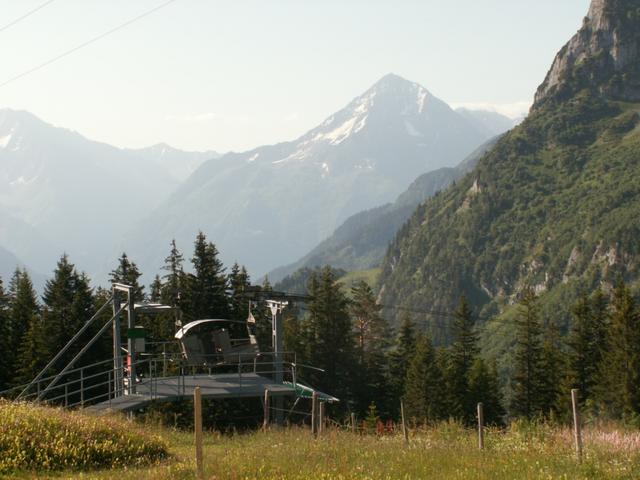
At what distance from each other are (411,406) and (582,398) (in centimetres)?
1357

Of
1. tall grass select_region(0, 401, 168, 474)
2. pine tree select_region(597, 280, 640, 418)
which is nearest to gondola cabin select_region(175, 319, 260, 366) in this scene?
tall grass select_region(0, 401, 168, 474)

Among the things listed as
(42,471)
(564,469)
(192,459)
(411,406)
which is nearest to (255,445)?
(192,459)

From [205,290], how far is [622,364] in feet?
103

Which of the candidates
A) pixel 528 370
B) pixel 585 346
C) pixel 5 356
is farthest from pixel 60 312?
pixel 585 346

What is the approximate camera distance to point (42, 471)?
61.6 feet

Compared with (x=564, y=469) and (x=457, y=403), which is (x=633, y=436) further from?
(x=457, y=403)

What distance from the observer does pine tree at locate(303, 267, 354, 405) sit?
70875 millimetres

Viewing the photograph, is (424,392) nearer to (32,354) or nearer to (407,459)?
(32,354)

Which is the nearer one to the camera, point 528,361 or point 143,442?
point 143,442

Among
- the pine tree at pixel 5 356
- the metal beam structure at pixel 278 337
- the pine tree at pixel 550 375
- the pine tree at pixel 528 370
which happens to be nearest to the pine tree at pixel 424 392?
the pine tree at pixel 528 370

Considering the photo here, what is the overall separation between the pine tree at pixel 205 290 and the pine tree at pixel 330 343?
9.31 metres

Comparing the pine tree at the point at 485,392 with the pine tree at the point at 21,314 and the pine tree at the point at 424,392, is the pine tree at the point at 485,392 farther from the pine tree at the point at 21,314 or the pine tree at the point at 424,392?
the pine tree at the point at 21,314

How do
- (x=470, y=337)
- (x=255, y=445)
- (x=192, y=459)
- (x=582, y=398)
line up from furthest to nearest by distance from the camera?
(x=470, y=337) < (x=582, y=398) < (x=255, y=445) < (x=192, y=459)

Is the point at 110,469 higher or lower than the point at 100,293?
lower
